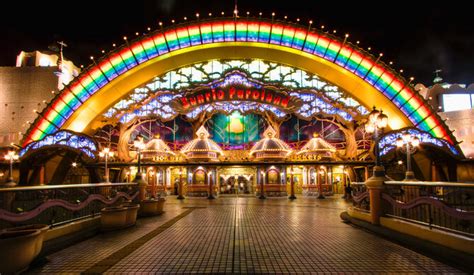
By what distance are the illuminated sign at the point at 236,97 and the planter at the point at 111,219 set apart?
68.0ft

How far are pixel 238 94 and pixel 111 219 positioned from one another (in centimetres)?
2177

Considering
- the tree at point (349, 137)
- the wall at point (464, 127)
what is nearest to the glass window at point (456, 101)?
the wall at point (464, 127)

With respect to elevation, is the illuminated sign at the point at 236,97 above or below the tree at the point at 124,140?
above

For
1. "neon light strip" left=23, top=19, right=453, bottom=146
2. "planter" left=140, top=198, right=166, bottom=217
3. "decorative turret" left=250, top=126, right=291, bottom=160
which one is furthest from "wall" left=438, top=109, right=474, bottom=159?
"planter" left=140, top=198, right=166, bottom=217

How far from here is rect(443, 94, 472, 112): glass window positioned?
44781mm

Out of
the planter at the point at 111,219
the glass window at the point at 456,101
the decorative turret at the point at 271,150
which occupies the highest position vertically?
the glass window at the point at 456,101

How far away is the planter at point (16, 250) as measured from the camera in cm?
525

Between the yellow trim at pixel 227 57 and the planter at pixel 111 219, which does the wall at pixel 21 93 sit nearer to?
the yellow trim at pixel 227 57

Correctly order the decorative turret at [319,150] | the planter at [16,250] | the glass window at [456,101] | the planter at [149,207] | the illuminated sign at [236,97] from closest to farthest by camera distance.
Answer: the planter at [16,250] < the planter at [149,207] < the decorative turret at [319,150] < the illuminated sign at [236,97] < the glass window at [456,101]

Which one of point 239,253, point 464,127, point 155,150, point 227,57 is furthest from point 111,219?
point 464,127

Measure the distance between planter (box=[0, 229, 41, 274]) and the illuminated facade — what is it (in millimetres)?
22287

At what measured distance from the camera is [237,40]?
3180cm

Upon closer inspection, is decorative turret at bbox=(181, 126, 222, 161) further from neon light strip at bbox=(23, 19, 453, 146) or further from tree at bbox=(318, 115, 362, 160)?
tree at bbox=(318, 115, 362, 160)

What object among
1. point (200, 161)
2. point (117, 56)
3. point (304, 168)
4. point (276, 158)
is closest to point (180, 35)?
point (117, 56)
